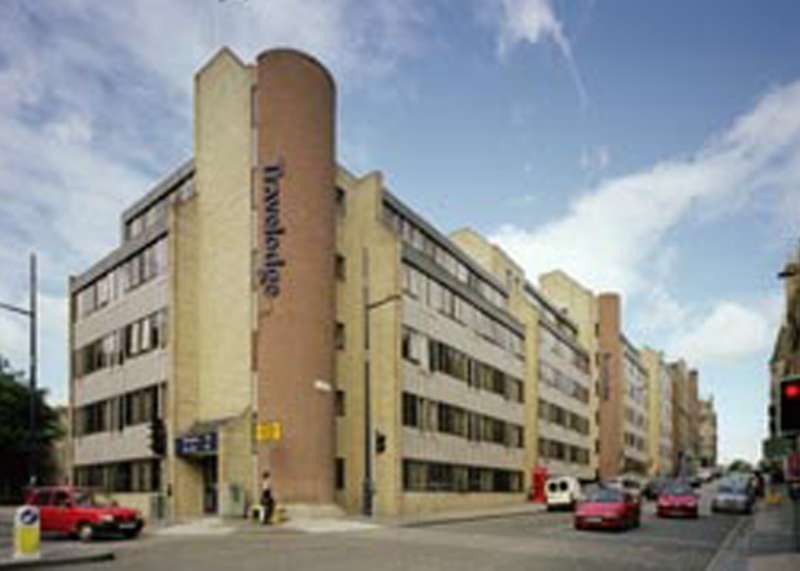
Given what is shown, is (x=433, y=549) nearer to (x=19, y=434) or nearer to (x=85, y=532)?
(x=85, y=532)

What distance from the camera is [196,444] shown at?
124 ft

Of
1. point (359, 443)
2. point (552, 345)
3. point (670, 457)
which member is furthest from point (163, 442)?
point (670, 457)

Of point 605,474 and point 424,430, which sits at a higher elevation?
point 424,430

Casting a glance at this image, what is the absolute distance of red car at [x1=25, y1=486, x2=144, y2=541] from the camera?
26141 millimetres

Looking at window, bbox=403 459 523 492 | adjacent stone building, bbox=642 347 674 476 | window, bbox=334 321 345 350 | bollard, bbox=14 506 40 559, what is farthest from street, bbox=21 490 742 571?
adjacent stone building, bbox=642 347 674 476

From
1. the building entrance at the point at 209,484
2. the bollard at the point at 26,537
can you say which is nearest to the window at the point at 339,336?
the building entrance at the point at 209,484

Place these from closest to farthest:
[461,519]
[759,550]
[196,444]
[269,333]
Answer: [759,550], [269,333], [196,444], [461,519]

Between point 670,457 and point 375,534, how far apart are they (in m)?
146

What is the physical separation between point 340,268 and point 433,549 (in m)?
22.9

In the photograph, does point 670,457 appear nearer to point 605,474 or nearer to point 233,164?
point 605,474

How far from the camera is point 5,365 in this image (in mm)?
63125

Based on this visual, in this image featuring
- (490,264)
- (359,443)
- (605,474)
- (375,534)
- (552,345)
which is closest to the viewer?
(375,534)

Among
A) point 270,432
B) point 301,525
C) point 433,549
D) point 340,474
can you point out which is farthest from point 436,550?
point 340,474

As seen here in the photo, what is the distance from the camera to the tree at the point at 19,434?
191 feet
